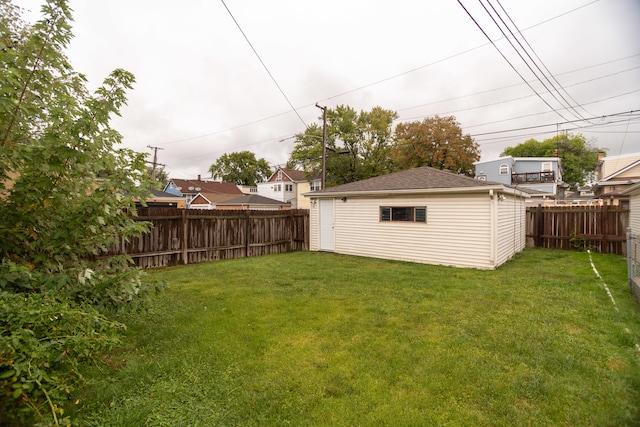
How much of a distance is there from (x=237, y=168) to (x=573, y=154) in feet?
187

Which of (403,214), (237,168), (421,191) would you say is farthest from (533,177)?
(237,168)

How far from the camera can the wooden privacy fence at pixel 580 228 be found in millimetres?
10289

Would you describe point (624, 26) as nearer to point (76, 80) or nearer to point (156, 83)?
point (76, 80)

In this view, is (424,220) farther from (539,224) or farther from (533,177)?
(533,177)

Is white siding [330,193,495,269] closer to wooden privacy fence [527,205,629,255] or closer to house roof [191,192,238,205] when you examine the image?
wooden privacy fence [527,205,629,255]

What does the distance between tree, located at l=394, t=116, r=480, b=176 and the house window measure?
20418 millimetres

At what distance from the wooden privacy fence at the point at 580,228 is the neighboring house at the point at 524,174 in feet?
62.3

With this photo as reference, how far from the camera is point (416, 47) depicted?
402 inches

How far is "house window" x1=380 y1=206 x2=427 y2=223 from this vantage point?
30.5 ft

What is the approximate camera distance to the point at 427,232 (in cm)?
916

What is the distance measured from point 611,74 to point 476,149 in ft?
65.0

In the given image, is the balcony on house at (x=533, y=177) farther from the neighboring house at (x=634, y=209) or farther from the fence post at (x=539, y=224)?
the neighboring house at (x=634, y=209)

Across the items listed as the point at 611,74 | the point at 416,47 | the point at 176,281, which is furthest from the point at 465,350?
the point at 611,74

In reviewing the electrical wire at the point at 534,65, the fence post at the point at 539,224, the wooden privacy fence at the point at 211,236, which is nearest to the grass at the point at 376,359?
the wooden privacy fence at the point at 211,236
